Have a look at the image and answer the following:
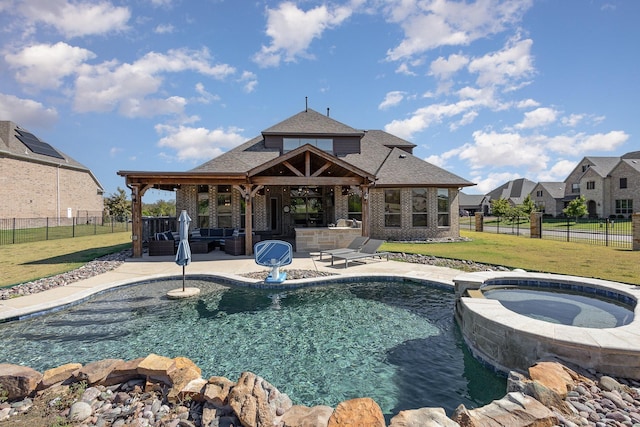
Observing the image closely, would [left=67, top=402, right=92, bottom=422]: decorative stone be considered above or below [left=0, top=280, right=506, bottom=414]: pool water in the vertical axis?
above

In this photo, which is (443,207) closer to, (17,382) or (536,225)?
(536,225)

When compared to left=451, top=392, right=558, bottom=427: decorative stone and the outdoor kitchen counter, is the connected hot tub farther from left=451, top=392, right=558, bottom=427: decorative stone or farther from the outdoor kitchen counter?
the outdoor kitchen counter

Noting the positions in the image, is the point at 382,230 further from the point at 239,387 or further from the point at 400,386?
the point at 239,387

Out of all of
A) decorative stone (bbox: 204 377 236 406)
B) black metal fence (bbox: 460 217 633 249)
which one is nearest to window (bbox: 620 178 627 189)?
black metal fence (bbox: 460 217 633 249)

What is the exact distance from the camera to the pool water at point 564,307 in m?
5.14

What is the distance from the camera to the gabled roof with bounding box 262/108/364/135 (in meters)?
20.5

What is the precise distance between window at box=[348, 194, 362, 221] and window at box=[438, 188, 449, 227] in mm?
4727

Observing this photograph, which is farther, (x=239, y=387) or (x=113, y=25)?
(x=113, y=25)

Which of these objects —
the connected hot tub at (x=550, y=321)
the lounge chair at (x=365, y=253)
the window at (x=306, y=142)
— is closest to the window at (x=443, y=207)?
the lounge chair at (x=365, y=253)

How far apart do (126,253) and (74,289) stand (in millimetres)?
6203

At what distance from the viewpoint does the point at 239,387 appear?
3.09m

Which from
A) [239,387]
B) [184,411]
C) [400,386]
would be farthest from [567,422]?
[184,411]

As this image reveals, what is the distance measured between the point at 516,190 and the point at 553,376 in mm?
68571

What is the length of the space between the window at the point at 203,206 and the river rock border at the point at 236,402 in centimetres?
1406
